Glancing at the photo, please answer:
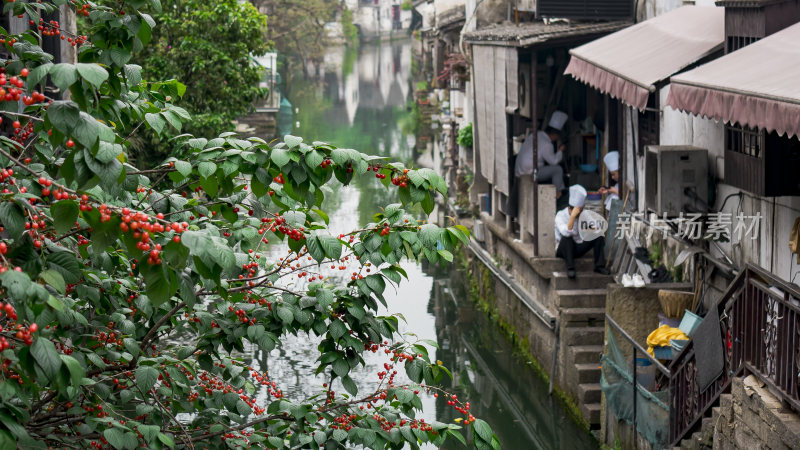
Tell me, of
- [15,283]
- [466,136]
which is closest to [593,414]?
[15,283]

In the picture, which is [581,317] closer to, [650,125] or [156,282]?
[650,125]

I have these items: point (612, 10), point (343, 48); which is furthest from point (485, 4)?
point (343, 48)

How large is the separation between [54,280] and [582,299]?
11.6 metres

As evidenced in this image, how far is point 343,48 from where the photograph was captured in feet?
297

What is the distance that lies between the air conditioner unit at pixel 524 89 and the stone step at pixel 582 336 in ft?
14.6

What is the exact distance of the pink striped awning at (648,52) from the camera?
38.1ft

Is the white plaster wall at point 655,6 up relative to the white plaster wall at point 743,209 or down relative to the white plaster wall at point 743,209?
up

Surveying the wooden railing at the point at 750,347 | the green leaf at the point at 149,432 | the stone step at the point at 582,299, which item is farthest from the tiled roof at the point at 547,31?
the green leaf at the point at 149,432

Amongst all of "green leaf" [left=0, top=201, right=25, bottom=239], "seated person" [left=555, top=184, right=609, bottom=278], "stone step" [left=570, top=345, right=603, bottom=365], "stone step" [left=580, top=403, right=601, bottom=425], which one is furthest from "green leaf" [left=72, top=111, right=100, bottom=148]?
"seated person" [left=555, top=184, right=609, bottom=278]

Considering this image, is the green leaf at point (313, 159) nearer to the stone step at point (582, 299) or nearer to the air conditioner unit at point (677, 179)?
the air conditioner unit at point (677, 179)

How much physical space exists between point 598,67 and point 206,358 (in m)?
8.05

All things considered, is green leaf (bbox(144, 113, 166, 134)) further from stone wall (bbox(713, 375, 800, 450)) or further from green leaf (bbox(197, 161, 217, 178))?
stone wall (bbox(713, 375, 800, 450))

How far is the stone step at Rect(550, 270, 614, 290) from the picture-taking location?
50.5 feet

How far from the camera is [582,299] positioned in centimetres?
1513
